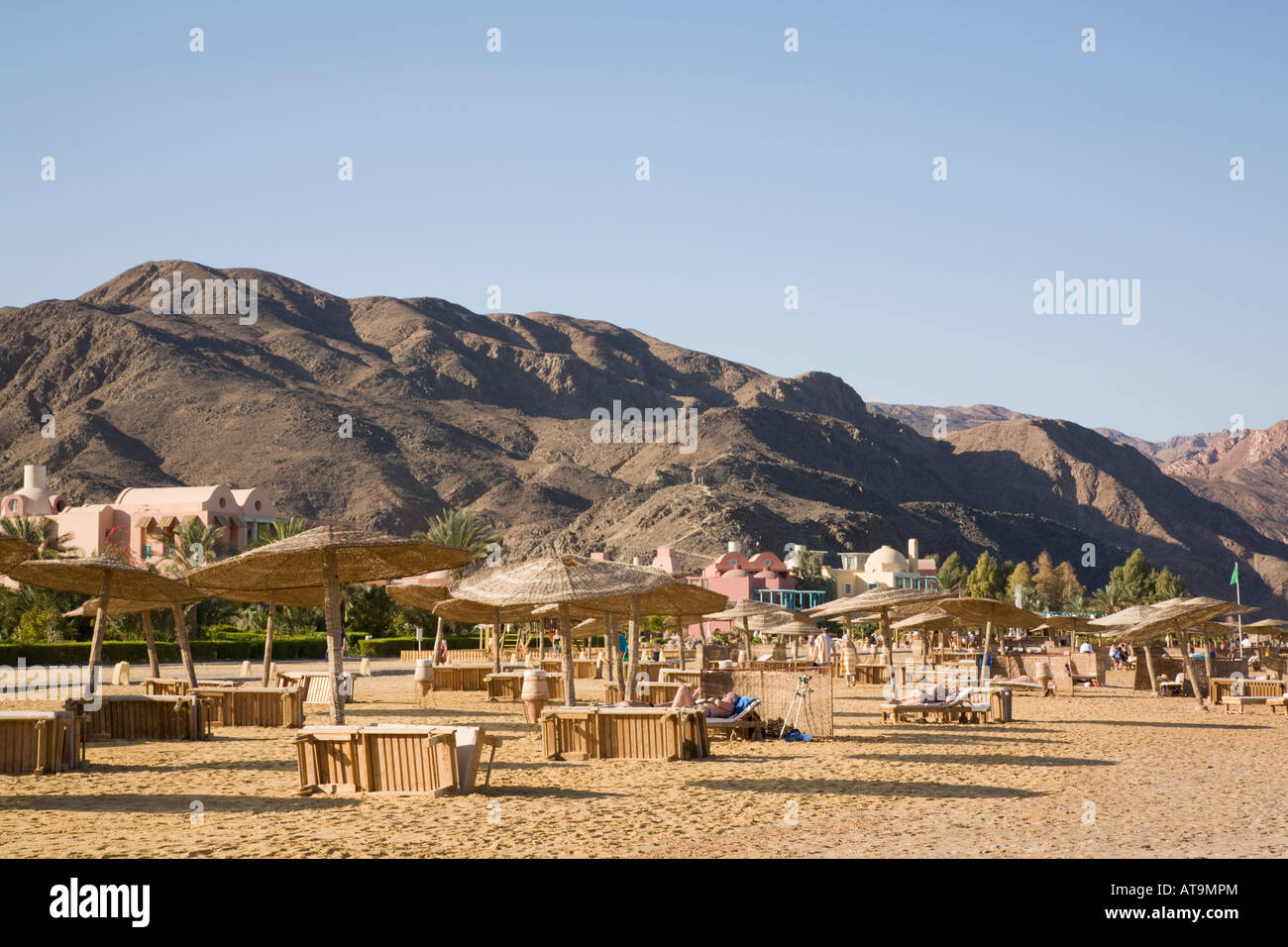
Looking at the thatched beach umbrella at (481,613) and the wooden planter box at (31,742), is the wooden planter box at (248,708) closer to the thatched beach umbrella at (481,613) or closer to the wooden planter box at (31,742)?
the wooden planter box at (31,742)

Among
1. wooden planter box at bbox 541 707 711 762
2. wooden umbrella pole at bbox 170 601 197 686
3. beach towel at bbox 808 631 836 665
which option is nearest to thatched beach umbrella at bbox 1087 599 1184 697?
beach towel at bbox 808 631 836 665

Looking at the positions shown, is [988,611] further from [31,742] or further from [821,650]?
[31,742]

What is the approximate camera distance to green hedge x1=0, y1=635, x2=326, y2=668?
33.2 metres

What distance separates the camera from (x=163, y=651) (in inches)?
1521

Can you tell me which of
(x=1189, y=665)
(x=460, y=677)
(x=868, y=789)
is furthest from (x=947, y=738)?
(x=460, y=677)

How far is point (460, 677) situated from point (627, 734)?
13489 millimetres

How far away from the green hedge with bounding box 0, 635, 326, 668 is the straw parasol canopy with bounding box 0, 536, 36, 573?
2088cm

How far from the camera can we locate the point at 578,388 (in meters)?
200

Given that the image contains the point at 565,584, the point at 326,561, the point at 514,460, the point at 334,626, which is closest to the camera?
the point at 334,626

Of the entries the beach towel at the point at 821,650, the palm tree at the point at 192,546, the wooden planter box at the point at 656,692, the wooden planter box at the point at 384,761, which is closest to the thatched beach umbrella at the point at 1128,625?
the beach towel at the point at 821,650

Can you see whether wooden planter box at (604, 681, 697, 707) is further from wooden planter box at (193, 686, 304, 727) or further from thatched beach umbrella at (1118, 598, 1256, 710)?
thatched beach umbrella at (1118, 598, 1256, 710)

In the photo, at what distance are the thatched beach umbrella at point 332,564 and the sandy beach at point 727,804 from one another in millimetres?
1517
